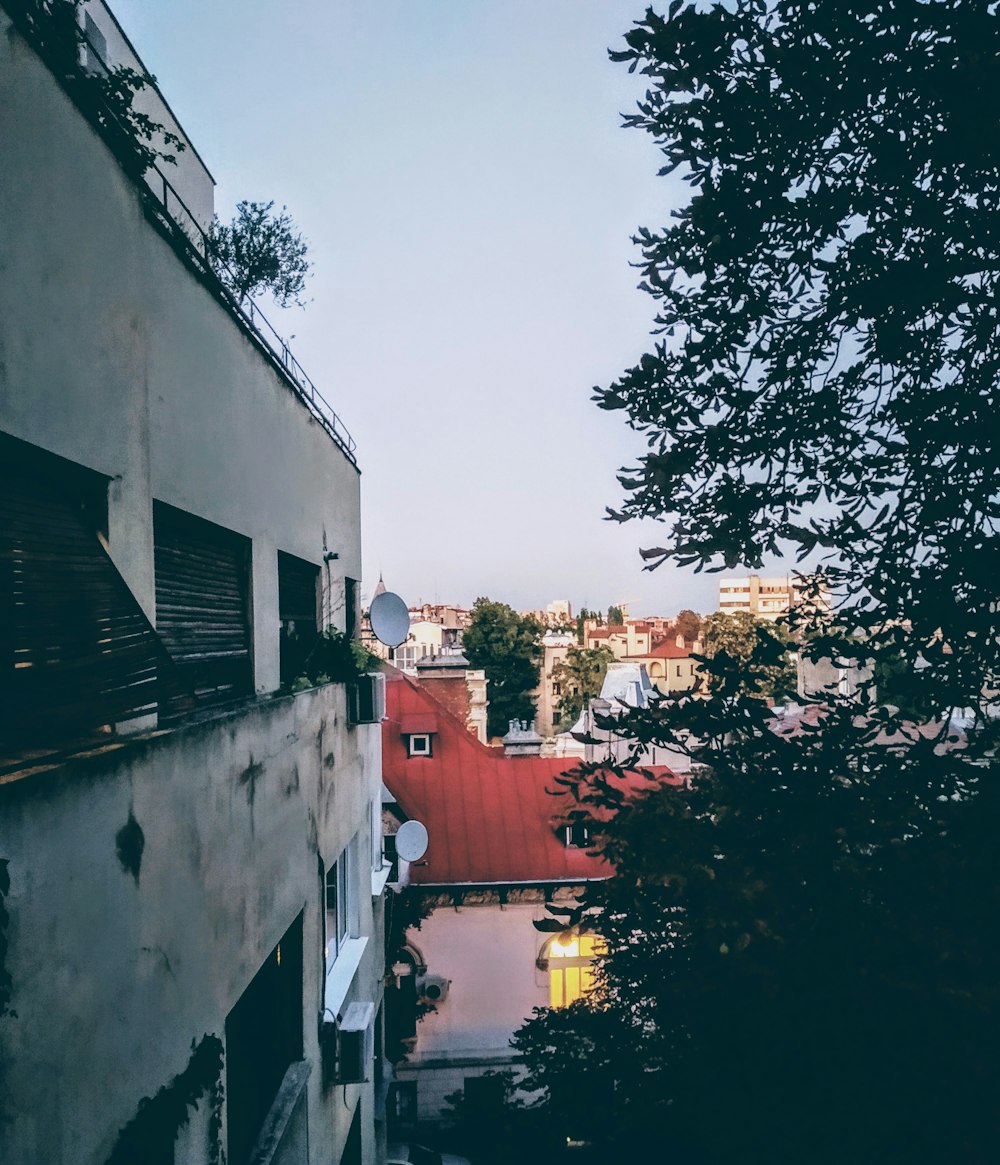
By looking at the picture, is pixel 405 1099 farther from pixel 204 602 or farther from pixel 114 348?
pixel 114 348

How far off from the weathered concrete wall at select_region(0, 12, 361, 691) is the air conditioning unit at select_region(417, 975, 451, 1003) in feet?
44.2

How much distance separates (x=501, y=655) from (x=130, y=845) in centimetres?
5906

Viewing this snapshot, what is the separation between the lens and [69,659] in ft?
10.2

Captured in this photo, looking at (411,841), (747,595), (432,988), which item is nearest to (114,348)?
(411,841)

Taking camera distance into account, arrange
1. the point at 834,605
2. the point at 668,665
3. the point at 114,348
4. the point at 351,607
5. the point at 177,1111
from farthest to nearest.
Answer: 1. the point at 668,665
2. the point at 351,607
3. the point at 834,605
4. the point at 177,1111
5. the point at 114,348

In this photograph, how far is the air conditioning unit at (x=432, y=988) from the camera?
685 inches

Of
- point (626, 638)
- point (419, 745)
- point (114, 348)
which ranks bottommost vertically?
point (419, 745)

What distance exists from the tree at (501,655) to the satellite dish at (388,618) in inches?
2024

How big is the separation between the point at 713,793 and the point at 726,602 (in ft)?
566

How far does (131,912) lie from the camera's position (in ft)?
11.5

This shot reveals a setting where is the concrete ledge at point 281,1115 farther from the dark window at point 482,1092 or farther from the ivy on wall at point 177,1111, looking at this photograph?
the dark window at point 482,1092

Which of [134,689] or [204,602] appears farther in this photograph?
[204,602]

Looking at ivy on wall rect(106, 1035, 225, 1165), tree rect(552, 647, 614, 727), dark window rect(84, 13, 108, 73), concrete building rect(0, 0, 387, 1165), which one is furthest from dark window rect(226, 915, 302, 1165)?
tree rect(552, 647, 614, 727)

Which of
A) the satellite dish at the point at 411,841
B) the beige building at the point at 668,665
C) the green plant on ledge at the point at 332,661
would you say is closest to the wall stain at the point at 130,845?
the green plant on ledge at the point at 332,661
